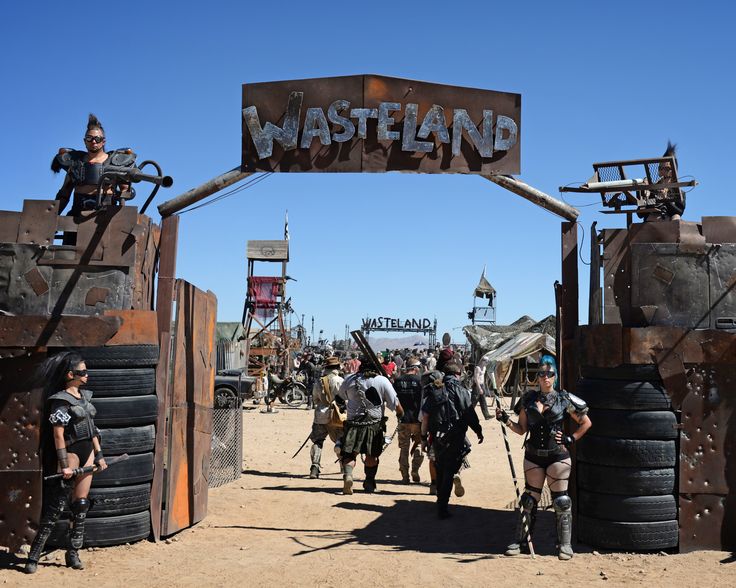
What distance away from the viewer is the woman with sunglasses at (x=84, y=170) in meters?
8.44

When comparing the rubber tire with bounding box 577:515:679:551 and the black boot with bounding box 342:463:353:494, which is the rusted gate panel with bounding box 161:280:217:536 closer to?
the black boot with bounding box 342:463:353:494

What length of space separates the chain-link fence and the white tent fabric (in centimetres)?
1916

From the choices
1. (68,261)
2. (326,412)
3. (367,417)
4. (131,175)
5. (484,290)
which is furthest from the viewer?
(484,290)

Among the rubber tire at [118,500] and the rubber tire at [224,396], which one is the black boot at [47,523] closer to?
the rubber tire at [118,500]

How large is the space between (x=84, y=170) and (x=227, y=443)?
5.71 metres

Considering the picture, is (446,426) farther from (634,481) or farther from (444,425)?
(634,481)

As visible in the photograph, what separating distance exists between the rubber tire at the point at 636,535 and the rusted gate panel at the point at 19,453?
5.43 m

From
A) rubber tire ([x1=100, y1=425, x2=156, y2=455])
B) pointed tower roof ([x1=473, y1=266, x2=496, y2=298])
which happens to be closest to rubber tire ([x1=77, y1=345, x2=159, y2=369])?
rubber tire ([x1=100, y1=425, x2=156, y2=455])

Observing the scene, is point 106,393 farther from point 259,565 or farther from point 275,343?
point 275,343

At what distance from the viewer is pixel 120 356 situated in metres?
8.02

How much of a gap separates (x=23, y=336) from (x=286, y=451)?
9964 mm

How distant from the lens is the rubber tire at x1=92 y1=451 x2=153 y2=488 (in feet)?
25.6

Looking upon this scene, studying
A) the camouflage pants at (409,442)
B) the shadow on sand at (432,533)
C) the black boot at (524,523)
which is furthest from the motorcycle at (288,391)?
the black boot at (524,523)

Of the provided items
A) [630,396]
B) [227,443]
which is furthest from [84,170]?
[630,396]
